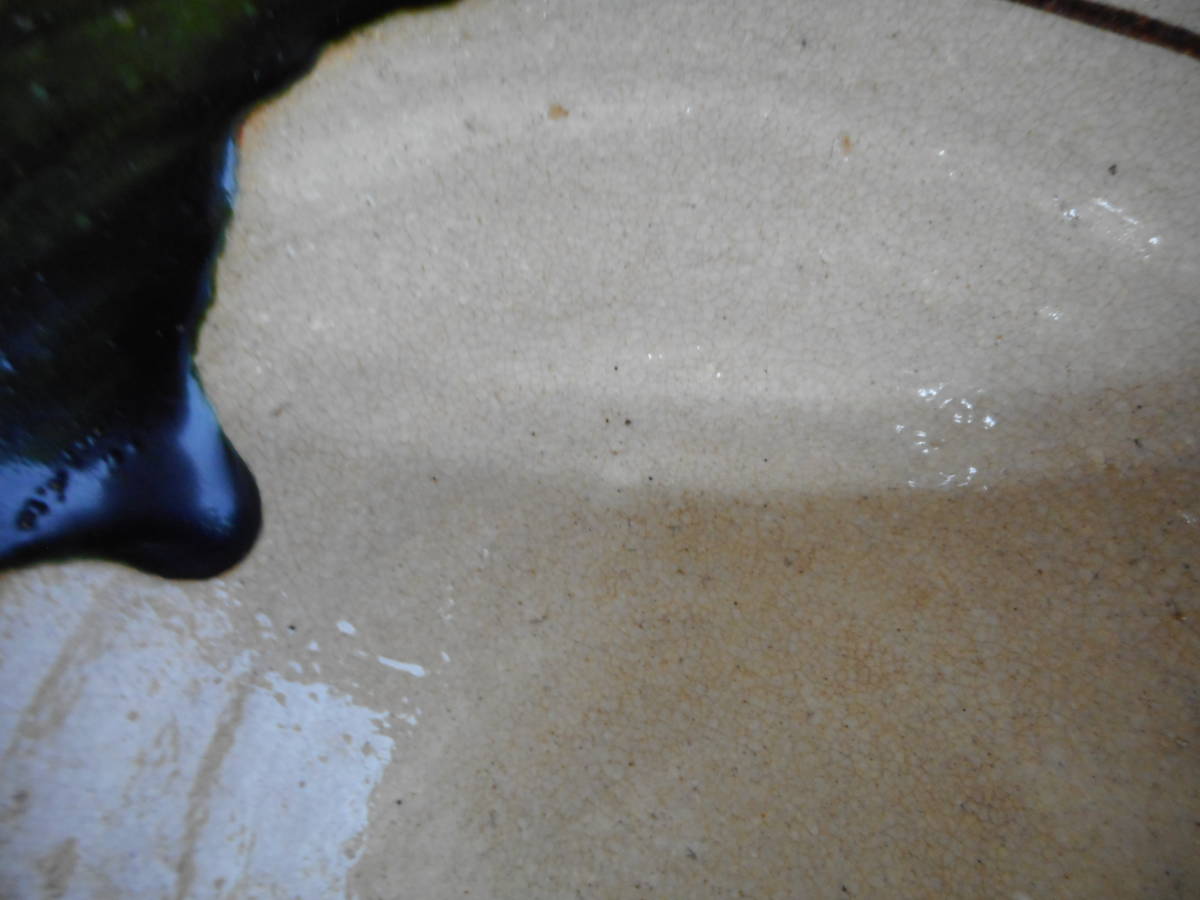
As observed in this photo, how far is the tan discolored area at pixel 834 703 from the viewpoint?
0.61 metres

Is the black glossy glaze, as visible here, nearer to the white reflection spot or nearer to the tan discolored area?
the white reflection spot

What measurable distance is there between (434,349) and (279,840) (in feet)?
1.36

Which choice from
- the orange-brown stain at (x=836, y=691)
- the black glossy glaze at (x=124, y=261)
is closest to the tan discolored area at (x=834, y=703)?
the orange-brown stain at (x=836, y=691)

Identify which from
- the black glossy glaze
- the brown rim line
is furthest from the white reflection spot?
the brown rim line

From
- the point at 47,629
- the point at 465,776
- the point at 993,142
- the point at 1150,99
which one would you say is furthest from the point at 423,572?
the point at 1150,99

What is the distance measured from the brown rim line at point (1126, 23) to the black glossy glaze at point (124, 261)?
1.69 feet

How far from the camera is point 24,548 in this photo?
60 centimetres

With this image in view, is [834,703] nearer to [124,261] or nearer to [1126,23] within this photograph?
[1126,23]

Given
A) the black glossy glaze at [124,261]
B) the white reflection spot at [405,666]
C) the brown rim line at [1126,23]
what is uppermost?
the brown rim line at [1126,23]

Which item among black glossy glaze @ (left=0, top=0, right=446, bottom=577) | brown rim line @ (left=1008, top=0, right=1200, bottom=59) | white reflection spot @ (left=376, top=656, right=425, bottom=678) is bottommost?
white reflection spot @ (left=376, top=656, right=425, bottom=678)

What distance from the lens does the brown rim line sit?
57 centimetres

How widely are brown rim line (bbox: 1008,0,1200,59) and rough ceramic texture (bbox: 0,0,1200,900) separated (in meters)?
0.01

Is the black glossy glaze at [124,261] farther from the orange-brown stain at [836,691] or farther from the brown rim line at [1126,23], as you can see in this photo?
the brown rim line at [1126,23]

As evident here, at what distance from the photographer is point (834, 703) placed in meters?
0.65
